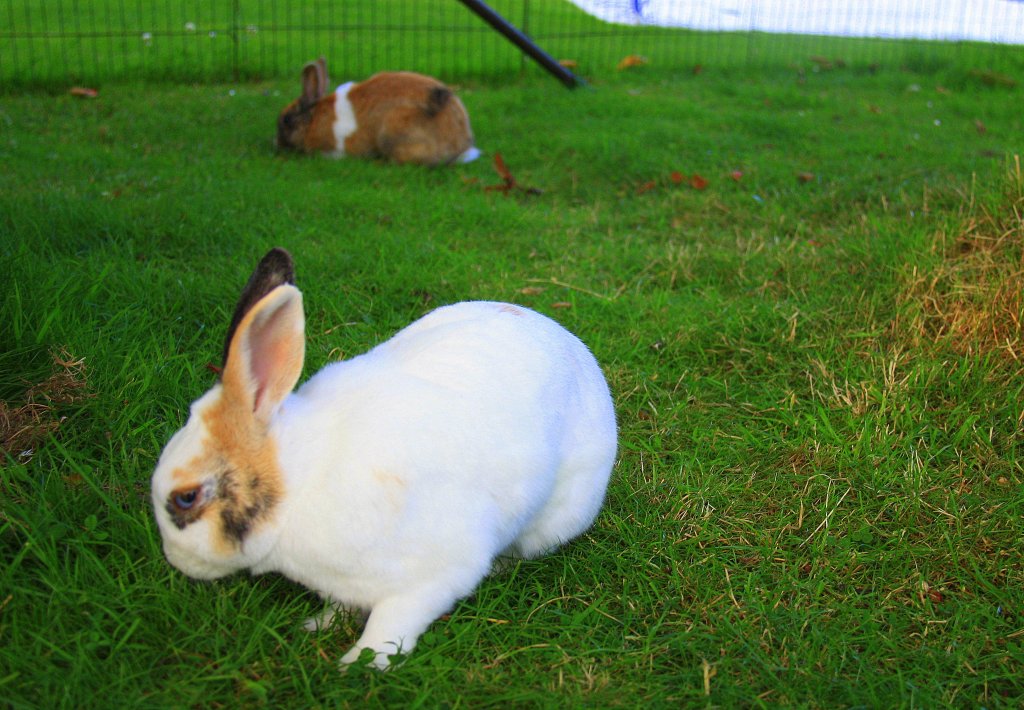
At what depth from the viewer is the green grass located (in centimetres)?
197

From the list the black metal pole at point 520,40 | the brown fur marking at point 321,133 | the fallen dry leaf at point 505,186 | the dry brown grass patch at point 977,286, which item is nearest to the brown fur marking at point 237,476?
the dry brown grass patch at point 977,286

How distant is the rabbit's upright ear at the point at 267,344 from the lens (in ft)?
5.98

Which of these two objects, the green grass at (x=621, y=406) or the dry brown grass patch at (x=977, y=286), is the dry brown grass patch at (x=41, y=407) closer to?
the green grass at (x=621, y=406)

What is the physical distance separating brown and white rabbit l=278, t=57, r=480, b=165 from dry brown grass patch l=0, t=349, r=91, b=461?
3782 millimetres

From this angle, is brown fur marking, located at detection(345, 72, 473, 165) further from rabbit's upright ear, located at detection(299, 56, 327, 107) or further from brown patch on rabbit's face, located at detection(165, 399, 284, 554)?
brown patch on rabbit's face, located at detection(165, 399, 284, 554)

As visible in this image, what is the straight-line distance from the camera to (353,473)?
1.87 m

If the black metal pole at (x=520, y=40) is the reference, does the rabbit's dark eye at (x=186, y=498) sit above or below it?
below

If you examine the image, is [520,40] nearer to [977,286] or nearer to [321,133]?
[321,133]

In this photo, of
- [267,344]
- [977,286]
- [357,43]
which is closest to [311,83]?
[357,43]

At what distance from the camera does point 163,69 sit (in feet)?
26.2

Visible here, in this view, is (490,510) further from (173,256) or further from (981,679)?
(173,256)

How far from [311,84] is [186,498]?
5.15 m

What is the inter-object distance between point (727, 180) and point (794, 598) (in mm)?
3792

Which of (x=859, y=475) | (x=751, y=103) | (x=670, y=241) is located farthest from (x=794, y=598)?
(x=751, y=103)
